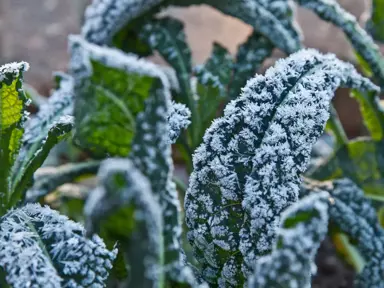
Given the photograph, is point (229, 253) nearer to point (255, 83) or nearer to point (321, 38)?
point (255, 83)

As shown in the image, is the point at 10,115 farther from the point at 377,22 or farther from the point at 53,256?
the point at 377,22

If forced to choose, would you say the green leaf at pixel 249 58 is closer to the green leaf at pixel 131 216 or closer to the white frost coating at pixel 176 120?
the white frost coating at pixel 176 120

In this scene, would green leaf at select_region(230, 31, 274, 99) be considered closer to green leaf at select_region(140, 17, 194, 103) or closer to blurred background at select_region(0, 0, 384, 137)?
green leaf at select_region(140, 17, 194, 103)

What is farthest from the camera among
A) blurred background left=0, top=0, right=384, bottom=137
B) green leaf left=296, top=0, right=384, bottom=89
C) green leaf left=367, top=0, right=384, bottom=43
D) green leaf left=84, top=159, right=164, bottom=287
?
blurred background left=0, top=0, right=384, bottom=137

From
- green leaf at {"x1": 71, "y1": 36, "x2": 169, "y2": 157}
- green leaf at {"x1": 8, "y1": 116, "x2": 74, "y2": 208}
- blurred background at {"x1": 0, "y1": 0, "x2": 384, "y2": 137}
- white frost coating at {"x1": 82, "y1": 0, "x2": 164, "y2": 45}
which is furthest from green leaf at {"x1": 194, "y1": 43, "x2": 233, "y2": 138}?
blurred background at {"x1": 0, "y1": 0, "x2": 384, "y2": 137}

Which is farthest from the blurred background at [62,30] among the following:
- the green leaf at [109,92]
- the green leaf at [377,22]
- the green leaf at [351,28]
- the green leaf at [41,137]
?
the green leaf at [109,92]

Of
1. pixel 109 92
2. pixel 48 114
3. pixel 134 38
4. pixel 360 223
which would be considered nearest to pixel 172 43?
pixel 134 38
